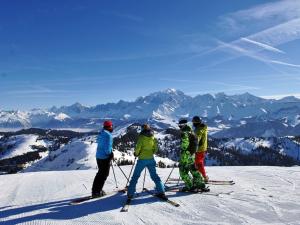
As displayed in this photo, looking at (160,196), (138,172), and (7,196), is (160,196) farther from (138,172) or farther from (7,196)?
(7,196)

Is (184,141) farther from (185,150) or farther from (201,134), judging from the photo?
(201,134)

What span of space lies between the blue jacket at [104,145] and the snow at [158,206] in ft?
5.44

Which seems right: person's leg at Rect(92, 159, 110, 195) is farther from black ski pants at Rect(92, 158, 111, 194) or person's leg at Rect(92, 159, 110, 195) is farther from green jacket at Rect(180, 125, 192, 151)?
green jacket at Rect(180, 125, 192, 151)

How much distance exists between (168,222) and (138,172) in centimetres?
268

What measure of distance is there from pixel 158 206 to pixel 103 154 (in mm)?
2978

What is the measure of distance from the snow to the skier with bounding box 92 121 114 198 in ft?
2.12

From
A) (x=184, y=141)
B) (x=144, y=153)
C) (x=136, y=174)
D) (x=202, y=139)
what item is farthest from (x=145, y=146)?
(x=202, y=139)

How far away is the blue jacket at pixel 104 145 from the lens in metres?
14.1

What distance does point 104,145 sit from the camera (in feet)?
46.4

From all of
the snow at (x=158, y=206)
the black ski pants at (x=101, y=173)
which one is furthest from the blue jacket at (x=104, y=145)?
the snow at (x=158, y=206)

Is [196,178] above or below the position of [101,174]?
below

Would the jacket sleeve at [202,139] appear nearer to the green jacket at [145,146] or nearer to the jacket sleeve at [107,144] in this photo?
the green jacket at [145,146]

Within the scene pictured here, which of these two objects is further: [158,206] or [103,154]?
[103,154]

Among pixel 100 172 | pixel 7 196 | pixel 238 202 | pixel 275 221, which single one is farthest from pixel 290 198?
pixel 7 196
